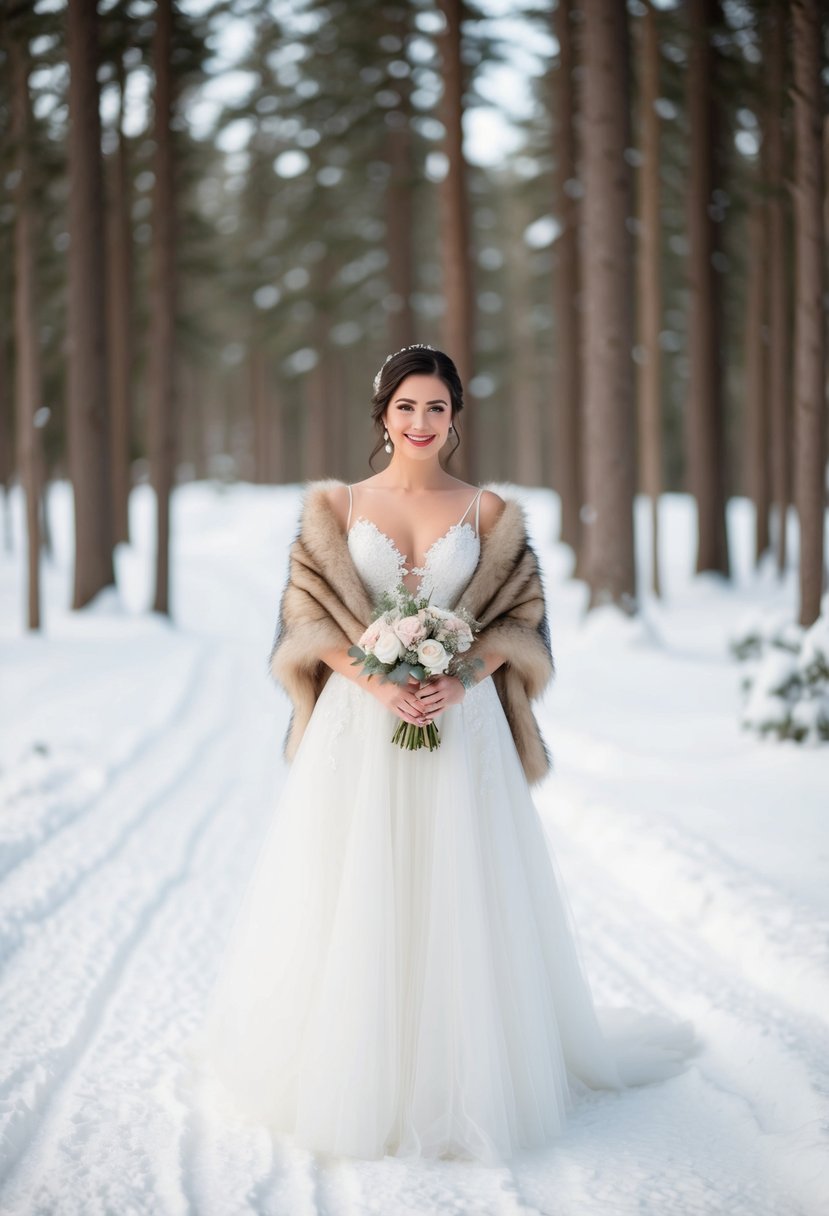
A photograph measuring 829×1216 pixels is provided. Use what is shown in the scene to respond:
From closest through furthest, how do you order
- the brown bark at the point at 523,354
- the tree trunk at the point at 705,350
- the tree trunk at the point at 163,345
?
1. the tree trunk at the point at 163,345
2. the tree trunk at the point at 705,350
3. the brown bark at the point at 523,354

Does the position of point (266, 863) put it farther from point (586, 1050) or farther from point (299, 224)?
point (299, 224)

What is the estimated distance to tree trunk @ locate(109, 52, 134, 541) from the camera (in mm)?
19438

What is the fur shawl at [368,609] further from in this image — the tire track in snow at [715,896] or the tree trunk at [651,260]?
the tree trunk at [651,260]

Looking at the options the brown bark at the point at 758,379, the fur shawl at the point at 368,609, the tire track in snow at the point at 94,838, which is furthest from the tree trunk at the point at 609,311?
the fur shawl at the point at 368,609

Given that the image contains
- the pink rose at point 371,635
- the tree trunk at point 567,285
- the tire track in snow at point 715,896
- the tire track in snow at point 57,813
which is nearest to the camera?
the pink rose at point 371,635

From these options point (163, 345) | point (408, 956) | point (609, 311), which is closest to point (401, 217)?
point (163, 345)

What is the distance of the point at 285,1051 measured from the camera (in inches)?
144

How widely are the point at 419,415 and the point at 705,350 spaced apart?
16826 millimetres

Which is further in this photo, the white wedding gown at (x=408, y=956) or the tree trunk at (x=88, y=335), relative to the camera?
the tree trunk at (x=88, y=335)

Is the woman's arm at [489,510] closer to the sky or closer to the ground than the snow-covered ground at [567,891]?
closer to the sky

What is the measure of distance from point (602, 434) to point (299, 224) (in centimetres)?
1388

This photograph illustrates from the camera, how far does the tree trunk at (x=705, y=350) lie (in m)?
18.4

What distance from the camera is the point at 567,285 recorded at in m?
20.6

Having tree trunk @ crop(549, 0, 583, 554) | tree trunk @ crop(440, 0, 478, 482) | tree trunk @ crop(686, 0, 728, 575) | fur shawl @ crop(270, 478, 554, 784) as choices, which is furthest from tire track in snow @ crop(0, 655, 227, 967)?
tree trunk @ crop(549, 0, 583, 554)
